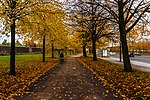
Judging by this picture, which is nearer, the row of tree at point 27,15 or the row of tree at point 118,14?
the row of tree at point 27,15

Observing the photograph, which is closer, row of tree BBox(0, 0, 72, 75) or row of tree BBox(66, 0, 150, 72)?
row of tree BBox(0, 0, 72, 75)

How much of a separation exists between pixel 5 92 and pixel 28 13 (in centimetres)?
567

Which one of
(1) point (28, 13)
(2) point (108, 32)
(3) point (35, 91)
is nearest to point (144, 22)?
(1) point (28, 13)

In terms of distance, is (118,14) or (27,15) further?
(118,14)

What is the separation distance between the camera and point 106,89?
31.0 feet

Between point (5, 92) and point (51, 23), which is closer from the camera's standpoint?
point (5, 92)

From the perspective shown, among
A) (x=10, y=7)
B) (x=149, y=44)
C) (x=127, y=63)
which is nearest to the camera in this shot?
(x=10, y=7)

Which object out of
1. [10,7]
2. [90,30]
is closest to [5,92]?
[10,7]

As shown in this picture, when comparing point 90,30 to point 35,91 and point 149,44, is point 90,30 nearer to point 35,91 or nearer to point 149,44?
point 35,91

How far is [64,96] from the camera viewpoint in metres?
8.13

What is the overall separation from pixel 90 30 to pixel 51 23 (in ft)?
55.7

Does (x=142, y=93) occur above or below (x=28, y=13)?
below

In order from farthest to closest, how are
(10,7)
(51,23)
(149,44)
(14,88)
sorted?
(149,44) < (51,23) < (10,7) < (14,88)

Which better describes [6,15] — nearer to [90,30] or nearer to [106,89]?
[106,89]
